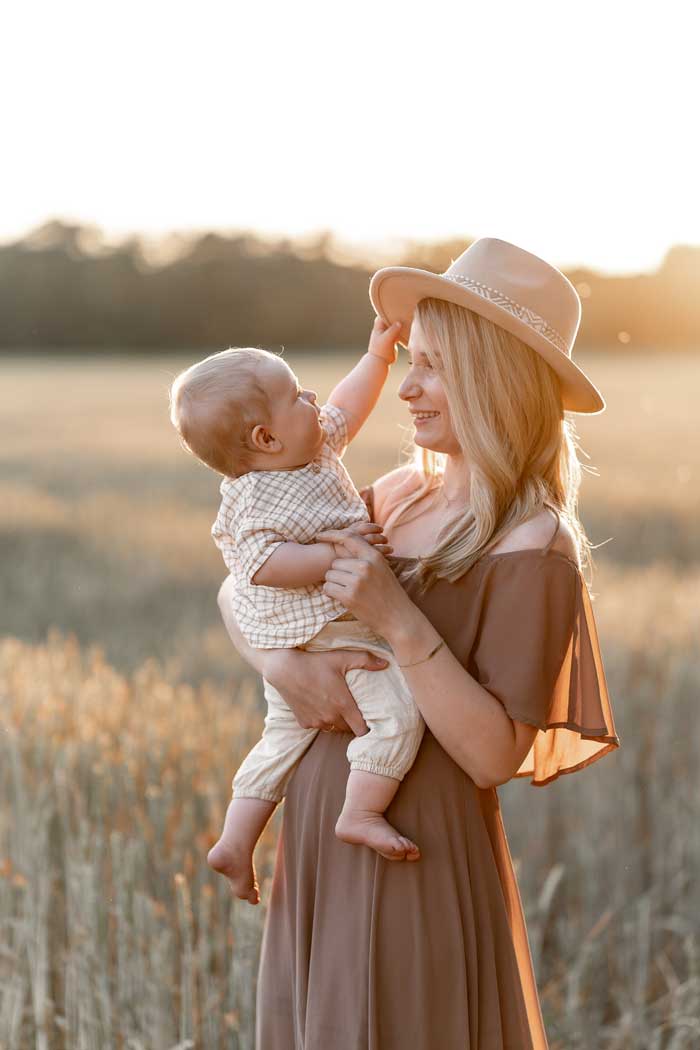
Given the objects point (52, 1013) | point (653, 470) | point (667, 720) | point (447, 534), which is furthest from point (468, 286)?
point (653, 470)

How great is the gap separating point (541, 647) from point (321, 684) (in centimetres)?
31

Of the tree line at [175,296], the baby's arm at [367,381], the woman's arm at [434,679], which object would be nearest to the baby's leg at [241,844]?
the woman's arm at [434,679]

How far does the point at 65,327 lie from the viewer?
34938 millimetres

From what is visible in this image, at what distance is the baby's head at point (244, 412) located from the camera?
1.65 meters

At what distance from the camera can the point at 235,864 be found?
178cm

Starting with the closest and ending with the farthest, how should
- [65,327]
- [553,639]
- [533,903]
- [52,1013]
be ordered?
[553,639]
[52,1013]
[533,903]
[65,327]

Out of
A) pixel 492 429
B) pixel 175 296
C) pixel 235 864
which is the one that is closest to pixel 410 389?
pixel 492 429

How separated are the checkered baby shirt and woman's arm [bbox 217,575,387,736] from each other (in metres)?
0.03

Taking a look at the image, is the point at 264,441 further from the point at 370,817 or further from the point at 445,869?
the point at 445,869

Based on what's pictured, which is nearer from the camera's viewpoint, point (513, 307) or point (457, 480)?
point (513, 307)

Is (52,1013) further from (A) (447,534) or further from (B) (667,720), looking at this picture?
(B) (667,720)

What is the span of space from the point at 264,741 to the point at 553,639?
1.59ft

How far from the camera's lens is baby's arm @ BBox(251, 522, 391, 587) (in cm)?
165

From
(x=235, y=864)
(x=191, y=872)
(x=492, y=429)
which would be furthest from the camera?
(x=191, y=872)
